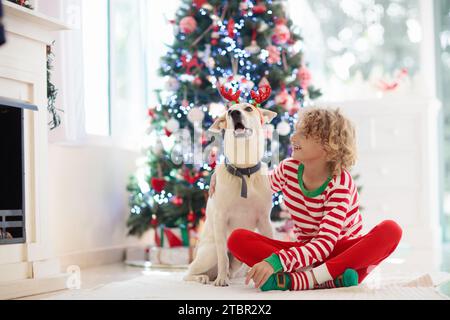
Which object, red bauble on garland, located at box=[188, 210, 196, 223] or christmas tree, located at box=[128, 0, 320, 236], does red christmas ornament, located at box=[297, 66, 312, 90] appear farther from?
red bauble on garland, located at box=[188, 210, 196, 223]

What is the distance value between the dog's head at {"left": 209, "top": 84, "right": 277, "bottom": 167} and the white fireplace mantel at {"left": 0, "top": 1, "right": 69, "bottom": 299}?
74 centimetres

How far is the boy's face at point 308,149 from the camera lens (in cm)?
248

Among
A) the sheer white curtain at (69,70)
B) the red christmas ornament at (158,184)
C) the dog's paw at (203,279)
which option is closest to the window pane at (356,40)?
the red christmas ornament at (158,184)

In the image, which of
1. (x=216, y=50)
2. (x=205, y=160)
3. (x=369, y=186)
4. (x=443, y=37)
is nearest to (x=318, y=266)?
(x=205, y=160)

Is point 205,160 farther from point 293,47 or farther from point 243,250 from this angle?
point 243,250

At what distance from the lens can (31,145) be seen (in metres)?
2.66

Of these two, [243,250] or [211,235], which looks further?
[211,235]

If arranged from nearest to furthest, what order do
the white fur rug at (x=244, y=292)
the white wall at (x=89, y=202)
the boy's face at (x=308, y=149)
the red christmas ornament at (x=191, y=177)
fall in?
the white fur rug at (x=244, y=292), the boy's face at (x=308, y=149), the white wall at (x=89, y=202), the red christmas ornament at (x=191, y=177)

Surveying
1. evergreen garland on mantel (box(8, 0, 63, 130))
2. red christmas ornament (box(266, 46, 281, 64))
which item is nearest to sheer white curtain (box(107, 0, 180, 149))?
red christmas ornament (box(266, 46, 281, 64))

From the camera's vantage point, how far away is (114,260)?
13.1ft

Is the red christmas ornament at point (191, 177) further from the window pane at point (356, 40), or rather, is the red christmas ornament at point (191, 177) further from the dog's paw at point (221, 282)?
the window pane at point (356, 40)

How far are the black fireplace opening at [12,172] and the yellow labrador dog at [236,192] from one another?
2.34ft

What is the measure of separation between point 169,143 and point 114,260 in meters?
0.77

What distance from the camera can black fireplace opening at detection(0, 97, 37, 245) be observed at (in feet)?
8.40
